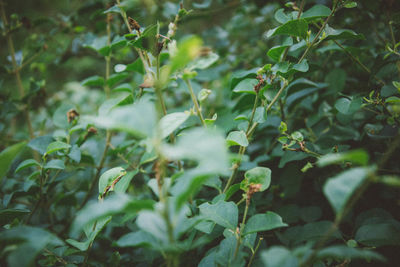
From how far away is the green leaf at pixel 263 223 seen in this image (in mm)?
424

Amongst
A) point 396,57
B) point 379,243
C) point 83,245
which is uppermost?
point 396,57

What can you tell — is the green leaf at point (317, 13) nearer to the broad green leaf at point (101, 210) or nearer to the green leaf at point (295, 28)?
the green leaf at point (295, 28)

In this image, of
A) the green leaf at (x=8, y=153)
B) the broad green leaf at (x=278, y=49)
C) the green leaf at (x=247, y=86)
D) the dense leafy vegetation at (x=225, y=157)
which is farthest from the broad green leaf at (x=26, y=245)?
the broad green leaf at (x=278, y=49)

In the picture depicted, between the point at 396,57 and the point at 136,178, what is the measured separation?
91 cm

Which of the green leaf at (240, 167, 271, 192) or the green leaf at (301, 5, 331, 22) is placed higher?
the green leaf at (301, 5, 331, 22)

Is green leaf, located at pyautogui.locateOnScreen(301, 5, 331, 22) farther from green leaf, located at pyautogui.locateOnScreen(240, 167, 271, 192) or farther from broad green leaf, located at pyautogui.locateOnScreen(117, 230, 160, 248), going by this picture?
broad green leaf, located at pyautogui.locateOnScreen(117, 230, 160, 248)

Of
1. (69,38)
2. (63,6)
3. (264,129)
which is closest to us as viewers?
(264,129)

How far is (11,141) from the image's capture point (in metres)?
1.02

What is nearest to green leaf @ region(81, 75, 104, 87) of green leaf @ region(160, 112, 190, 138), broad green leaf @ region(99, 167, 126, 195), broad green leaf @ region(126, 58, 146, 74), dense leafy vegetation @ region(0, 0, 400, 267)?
dense leafy vegetation @ region(0, 0, 400, 267)

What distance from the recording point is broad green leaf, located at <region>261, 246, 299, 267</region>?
32 cm

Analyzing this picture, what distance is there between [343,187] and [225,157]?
0.16m

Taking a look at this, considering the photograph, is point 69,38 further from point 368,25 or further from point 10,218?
point 368,25

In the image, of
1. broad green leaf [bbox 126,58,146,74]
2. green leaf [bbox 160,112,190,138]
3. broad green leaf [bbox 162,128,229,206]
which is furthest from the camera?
broad green leaf [bbox 126,58,146,74]

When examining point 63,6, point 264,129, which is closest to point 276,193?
point 264,129
